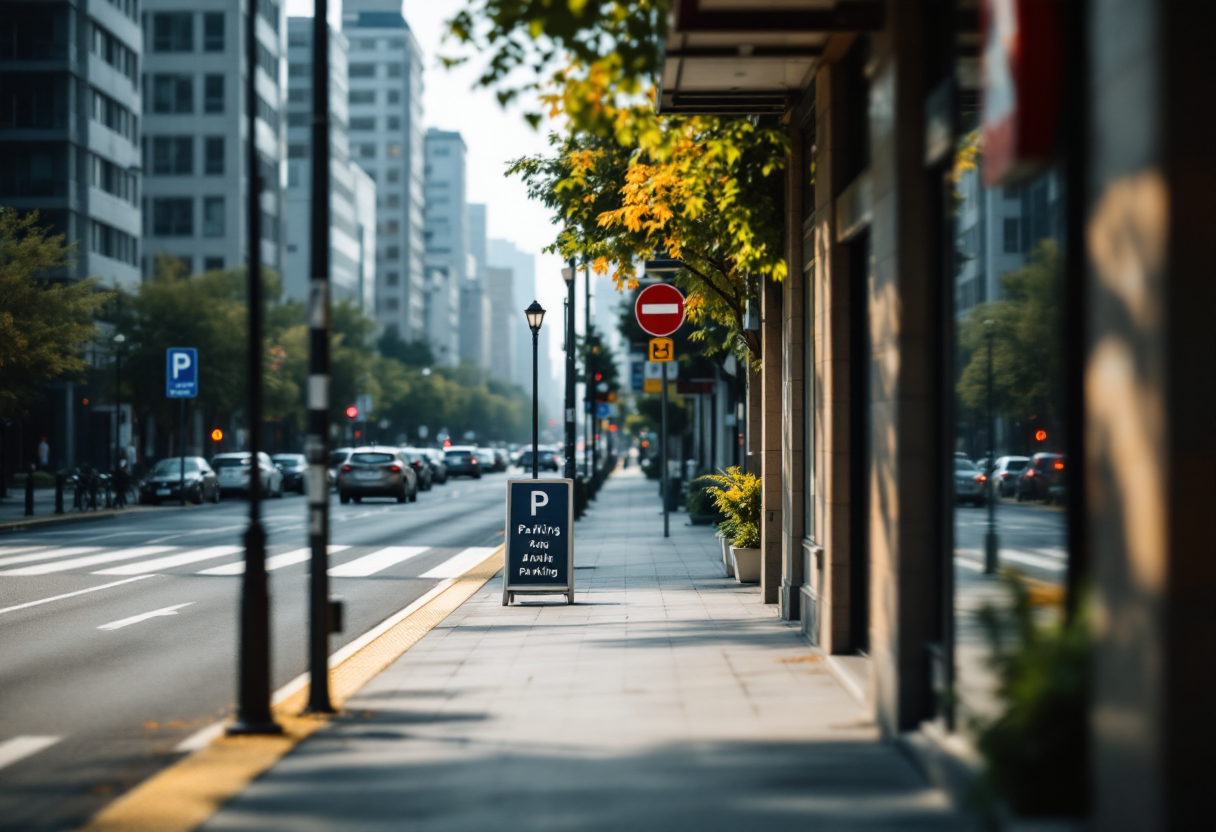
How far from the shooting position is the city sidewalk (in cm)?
596

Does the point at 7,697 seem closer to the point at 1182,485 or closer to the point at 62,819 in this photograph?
the point at 62,819

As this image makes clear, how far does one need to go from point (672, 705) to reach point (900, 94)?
3949mm

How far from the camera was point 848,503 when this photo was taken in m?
10.7

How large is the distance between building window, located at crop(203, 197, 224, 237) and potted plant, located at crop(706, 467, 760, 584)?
8075cm

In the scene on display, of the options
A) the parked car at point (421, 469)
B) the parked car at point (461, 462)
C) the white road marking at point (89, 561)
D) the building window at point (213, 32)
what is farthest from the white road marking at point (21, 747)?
the building window at point (213, 32)

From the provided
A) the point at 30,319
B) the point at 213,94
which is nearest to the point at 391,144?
the point at 213,94

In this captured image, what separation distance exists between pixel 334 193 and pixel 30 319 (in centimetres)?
8585

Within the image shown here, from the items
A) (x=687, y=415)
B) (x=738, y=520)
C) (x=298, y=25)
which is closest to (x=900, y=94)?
(x=738, y=520)

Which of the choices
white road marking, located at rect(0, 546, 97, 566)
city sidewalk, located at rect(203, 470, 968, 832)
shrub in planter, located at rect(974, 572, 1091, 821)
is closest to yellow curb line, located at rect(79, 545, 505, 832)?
city sidewalk, located at rect(203, 470, 968, 832)

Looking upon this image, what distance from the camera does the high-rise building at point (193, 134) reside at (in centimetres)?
9262

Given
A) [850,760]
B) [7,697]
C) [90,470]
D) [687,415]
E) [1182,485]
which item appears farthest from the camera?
[687,415]

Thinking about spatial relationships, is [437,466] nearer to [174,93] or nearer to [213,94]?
[213,94]

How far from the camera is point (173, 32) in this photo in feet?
306

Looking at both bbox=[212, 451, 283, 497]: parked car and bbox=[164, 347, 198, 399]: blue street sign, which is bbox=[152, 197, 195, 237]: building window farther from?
bbox=[164, 347, 198, 399]: blue street sign
